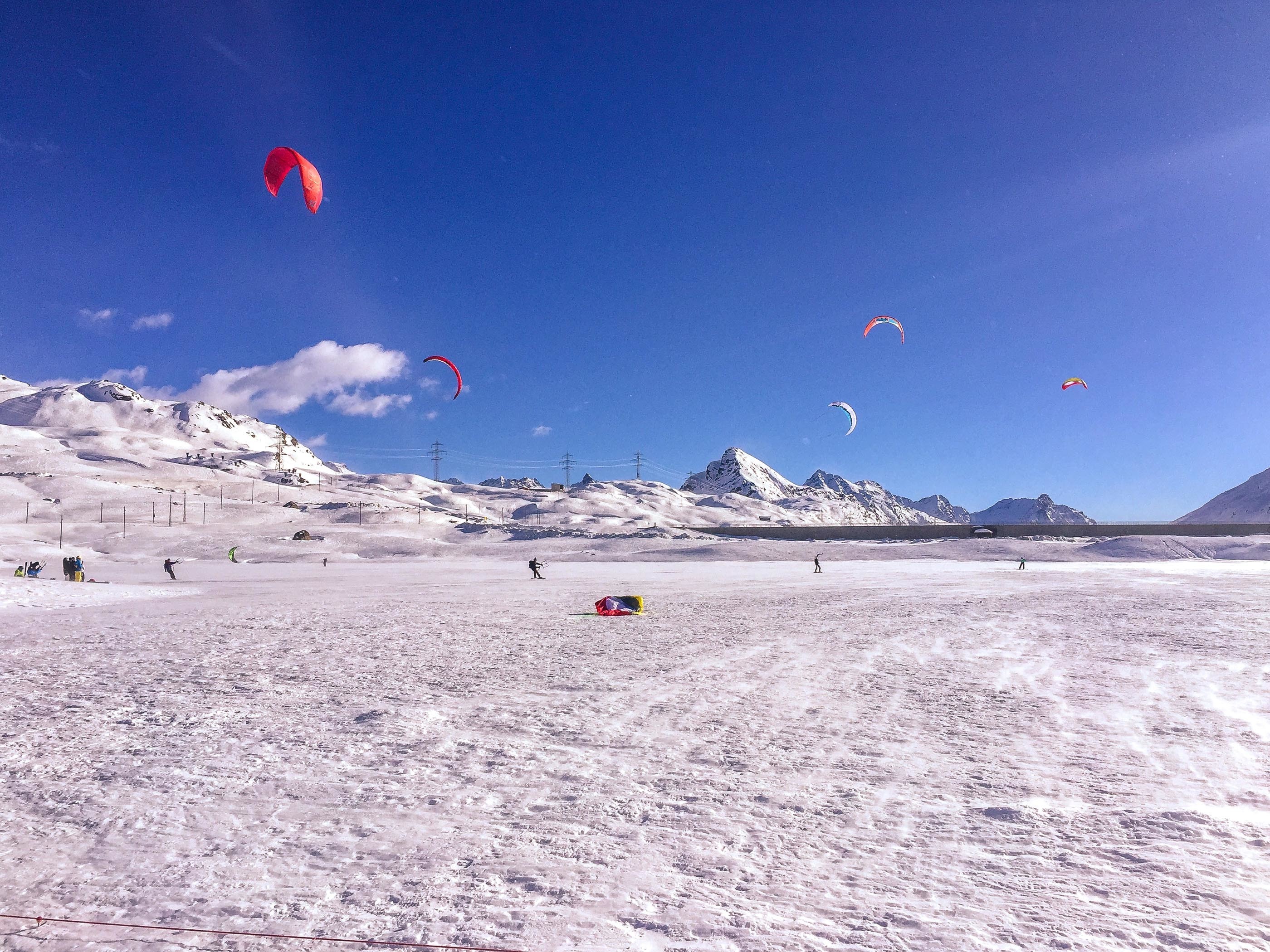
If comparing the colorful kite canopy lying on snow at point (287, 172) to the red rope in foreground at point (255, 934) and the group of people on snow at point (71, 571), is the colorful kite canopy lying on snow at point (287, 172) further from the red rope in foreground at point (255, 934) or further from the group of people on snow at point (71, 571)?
the red rope in foreground at point (255, 934)

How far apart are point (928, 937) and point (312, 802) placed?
4696 millimetres

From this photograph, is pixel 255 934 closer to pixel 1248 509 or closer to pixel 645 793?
pixel 645 793

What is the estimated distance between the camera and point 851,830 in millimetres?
5312

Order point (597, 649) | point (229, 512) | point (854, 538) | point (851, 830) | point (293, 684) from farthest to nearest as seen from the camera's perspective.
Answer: point (229, 512)
point (854, 538)
point (597, 649)
point (293, 684)
point (851, 830)

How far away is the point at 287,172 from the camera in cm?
2386

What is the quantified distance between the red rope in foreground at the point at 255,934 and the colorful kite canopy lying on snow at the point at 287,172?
76.9ft

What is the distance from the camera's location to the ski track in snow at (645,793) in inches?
165

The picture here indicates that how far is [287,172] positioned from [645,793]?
24938 millimetres

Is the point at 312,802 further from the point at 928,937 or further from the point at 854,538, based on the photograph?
the point at 854,538

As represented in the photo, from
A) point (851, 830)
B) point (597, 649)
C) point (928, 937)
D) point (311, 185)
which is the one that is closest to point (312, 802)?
point (851, 830)

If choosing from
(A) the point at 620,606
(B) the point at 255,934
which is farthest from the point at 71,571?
(B) the point at 255,934

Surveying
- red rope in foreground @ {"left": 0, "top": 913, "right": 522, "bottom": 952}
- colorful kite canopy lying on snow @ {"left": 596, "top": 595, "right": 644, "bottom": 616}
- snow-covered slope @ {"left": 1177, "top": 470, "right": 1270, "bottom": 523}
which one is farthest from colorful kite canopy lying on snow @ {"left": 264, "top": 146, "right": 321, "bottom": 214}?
snow-covered slope @ {"left": 1177, "top": 470, "right": 1270, "bottom": 523}

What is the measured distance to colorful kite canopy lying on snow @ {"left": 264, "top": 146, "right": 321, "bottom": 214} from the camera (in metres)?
23.7

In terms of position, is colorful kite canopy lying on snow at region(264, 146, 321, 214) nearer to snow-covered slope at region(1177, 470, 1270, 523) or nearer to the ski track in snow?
the ski track in snow
